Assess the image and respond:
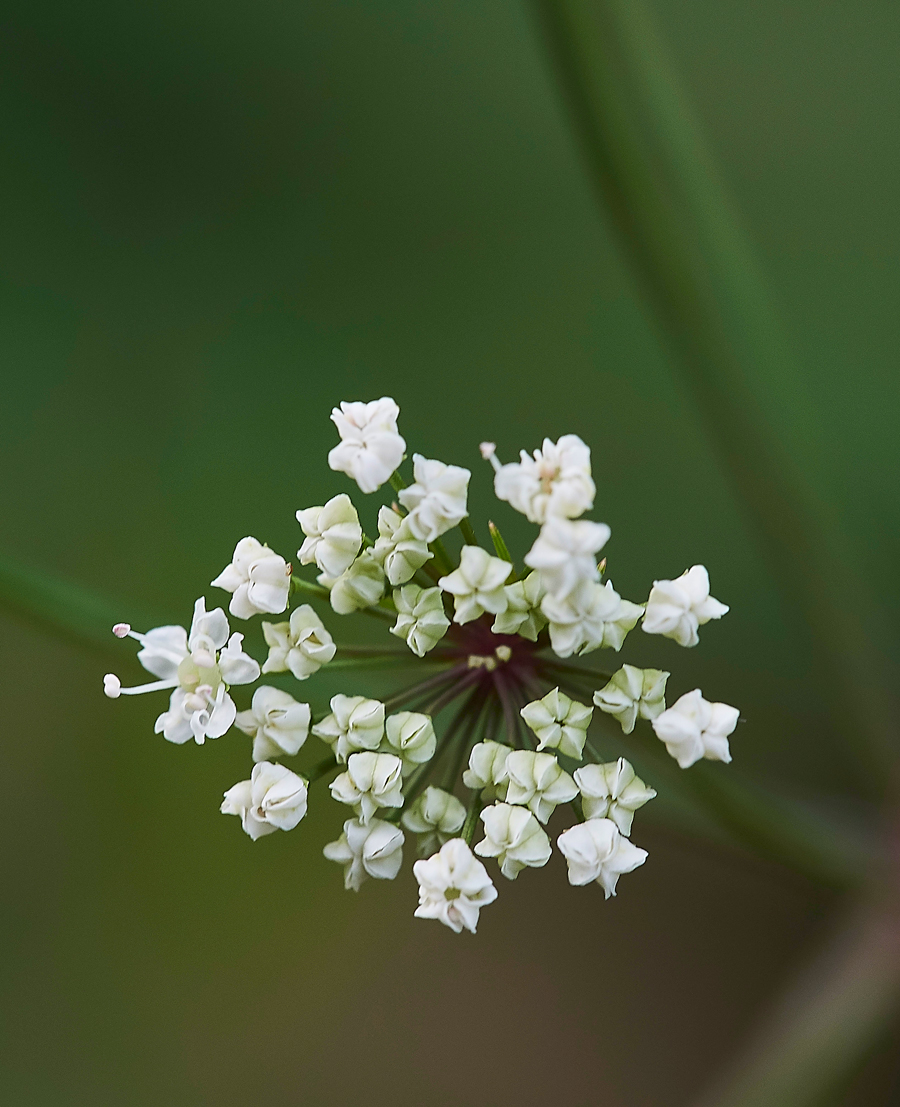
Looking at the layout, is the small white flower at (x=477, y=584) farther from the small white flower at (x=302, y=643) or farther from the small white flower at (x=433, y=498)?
the small white flower at (x=302, y=643)

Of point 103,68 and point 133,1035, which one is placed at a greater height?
point 103,68

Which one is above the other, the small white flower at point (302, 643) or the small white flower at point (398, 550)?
the small white flower at point (398, 550)

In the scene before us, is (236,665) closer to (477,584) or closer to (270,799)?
(270,799)

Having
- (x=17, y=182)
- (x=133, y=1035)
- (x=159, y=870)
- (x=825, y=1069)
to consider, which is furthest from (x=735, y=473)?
(x=17, y=182)

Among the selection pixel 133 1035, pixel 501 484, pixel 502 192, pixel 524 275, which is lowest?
pixel 133 1035

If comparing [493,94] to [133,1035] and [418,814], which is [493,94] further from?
[133,1035]

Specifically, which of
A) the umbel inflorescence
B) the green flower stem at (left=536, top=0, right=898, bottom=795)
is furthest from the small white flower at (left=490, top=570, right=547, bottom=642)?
the green flower stem at (left=536, top=0, right=898, bottom=795)

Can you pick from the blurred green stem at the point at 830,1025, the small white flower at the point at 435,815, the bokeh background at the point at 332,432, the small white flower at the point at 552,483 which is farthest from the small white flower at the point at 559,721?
the bokeh background at the point at 332,432
